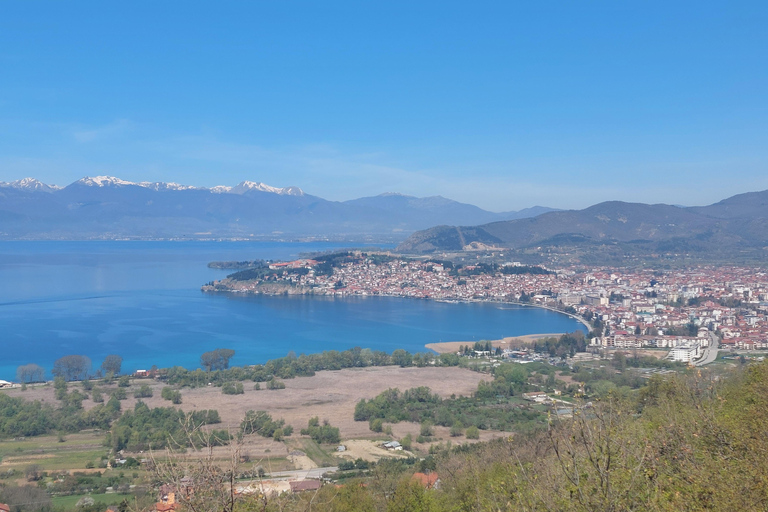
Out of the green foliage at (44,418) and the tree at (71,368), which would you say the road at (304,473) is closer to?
the green foliage at (44,418)

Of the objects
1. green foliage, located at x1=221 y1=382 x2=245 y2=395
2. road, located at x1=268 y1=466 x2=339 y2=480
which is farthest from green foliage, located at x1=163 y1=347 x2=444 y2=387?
road, located at x1=268 y1=466 x2=339 y2=480

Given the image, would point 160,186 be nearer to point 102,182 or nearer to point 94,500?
point 102,182

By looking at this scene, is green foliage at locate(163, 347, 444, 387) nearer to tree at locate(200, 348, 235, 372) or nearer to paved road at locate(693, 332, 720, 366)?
tree at locate(200, 348, 235, 372)

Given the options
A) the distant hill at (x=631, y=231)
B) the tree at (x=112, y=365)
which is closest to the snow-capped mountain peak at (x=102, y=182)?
the distant hill at (x=631, y=231)

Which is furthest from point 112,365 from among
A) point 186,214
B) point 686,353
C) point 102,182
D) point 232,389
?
point 102,182

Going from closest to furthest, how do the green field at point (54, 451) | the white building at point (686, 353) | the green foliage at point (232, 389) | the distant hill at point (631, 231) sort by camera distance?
the green field at point (54, 451), the green foliage at point (232, 389), the white building at point (686, 353), the distant hill at point (631, 231)

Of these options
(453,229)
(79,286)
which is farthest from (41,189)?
(79,286)
